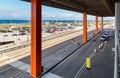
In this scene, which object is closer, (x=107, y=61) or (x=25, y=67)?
(x=25, y=67)

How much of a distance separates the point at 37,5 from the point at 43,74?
612 cm

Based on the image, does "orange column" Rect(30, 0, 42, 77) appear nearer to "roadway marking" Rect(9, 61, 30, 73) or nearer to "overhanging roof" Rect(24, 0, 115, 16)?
"roadway marking" Rect(9, 61, 30, 73)

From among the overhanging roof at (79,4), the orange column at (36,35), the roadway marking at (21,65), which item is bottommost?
the roadway marking at (21,65)

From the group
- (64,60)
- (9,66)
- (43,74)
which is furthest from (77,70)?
(9,66)

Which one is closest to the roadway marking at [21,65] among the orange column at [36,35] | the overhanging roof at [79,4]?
the orange column at [36,35]

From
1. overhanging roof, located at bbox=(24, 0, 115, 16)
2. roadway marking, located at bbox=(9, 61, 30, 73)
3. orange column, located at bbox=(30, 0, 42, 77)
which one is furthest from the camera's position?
overhanging roof, located at bbox=(24, 0, 115, 16)

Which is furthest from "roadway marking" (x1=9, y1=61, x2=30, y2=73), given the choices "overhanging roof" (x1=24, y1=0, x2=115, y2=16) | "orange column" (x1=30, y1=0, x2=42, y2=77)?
"overhanging roof" (x1=24, y1=0, x2=115, y2=16)

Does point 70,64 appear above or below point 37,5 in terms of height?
below

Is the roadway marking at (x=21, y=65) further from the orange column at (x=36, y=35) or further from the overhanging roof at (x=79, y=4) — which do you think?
the overhanging roof at (x=79, y=4)

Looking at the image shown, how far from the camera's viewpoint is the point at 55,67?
2083cm

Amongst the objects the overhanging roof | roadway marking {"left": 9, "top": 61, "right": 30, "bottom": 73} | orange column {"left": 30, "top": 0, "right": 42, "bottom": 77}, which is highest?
the overhanging roof

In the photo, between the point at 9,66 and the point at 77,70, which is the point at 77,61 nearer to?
the point at 77,70

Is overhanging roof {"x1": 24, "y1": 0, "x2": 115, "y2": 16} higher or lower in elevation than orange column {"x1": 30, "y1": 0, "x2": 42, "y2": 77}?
higher

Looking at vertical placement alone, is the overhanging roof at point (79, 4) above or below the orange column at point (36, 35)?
above
